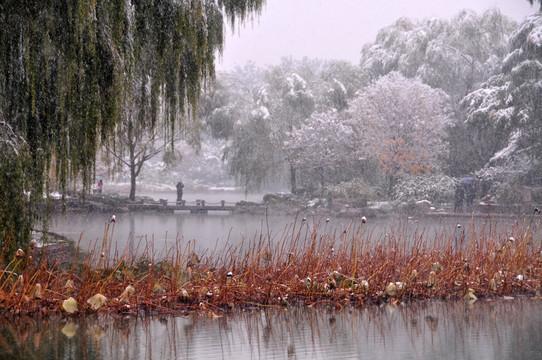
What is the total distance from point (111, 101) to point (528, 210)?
17.6 meters

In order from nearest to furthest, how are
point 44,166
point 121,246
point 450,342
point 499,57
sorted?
1. point 450,342
2. point 44,166
3. point 121,246
4. point 499,57

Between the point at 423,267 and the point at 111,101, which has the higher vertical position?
the point at 111,101

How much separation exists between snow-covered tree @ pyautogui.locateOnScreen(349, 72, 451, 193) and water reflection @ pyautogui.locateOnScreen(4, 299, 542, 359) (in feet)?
64.3

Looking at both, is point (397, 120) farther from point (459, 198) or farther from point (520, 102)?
point (520, 102)

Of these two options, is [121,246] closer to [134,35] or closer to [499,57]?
[134,35]

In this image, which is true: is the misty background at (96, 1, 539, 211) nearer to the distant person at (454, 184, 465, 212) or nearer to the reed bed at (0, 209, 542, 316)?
the distant person at (454, 184, 465, 212)

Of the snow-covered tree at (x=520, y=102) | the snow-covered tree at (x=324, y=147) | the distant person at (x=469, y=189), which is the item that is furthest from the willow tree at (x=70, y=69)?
the snow-covered tree at (x=324, y=147)

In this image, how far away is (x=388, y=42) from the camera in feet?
99.7

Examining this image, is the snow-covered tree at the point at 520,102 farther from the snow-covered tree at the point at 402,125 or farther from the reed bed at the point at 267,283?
the reed bed at the point at 267,283

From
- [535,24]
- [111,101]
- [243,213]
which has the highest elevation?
[535,24]

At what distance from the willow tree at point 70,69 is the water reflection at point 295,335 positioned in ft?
3.30

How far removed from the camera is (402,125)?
81.9 ft

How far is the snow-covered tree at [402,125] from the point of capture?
24.3m

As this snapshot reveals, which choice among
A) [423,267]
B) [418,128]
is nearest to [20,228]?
[423,267]
